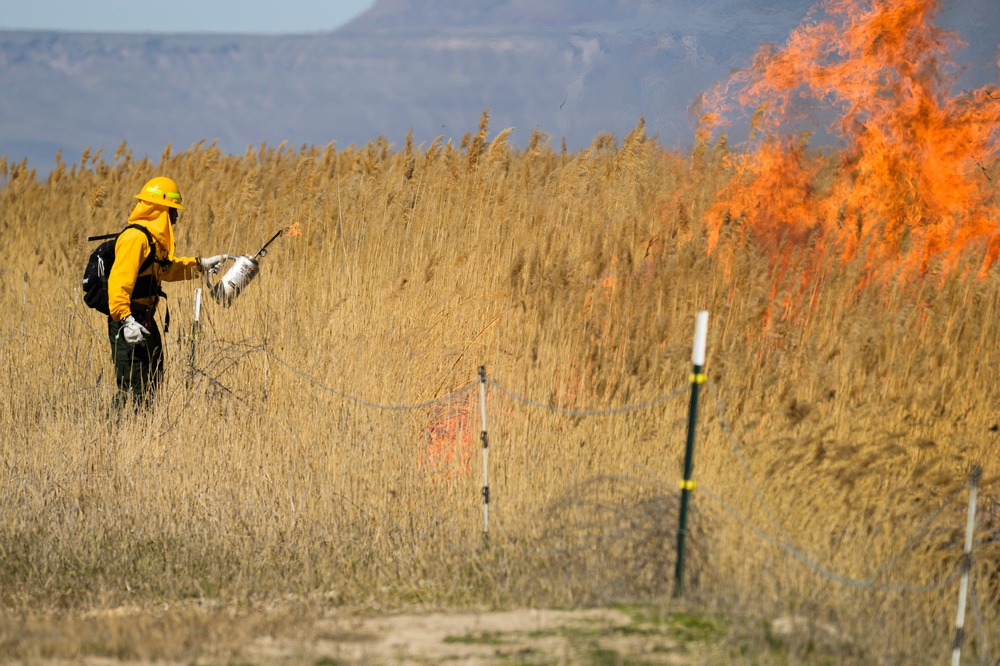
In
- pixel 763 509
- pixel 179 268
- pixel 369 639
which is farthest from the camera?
pixel 179 268

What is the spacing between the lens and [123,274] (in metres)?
7.23

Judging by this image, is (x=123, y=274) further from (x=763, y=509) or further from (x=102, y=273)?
(x=763, y=509)

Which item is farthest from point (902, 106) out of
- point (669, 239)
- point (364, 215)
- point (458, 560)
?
point (458, 560)

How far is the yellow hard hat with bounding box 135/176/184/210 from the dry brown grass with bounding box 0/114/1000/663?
109cm

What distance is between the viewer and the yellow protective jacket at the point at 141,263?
723 centimetres

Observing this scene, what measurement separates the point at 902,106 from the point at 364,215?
3912 mm

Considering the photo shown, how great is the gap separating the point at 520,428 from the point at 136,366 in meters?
2.59

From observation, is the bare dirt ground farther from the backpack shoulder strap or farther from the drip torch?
the drip torch

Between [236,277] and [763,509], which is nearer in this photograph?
[763,509]

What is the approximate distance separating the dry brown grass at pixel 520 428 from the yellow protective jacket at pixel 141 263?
622mm

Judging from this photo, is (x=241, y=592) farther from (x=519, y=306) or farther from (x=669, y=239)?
(x=669, y=239)

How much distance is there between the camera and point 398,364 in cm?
749

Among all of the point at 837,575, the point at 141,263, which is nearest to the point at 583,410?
the point at 837,575

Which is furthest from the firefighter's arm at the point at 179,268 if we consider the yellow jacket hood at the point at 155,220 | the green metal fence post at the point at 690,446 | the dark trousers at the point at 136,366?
the green metal fence post at the point at 690,446
